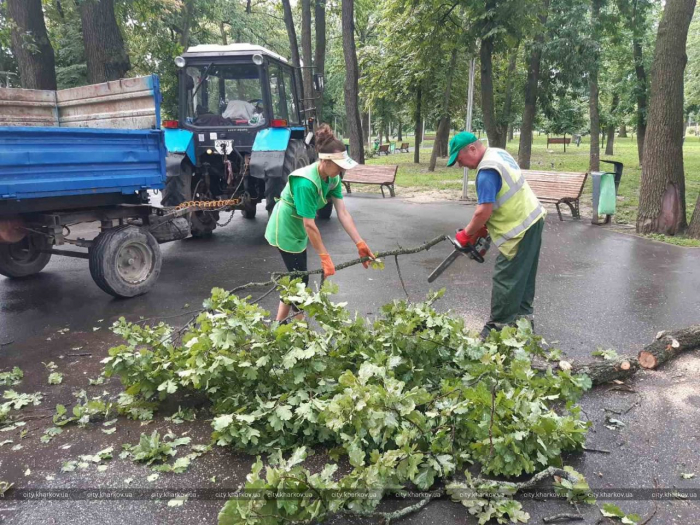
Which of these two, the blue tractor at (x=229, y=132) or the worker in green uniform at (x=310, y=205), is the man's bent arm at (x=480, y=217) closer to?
the worker in green uniform at (x=310, y=205)

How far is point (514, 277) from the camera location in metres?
4.35

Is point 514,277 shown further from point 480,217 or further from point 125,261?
point 125,261

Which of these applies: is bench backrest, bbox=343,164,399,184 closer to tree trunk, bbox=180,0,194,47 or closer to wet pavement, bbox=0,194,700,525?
wet pavement, bbox=0,194,700,525

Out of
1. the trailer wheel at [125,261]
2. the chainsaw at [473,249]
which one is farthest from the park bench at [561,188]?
the trailer wheel at [125,261]

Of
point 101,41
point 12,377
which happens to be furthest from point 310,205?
point 101,41

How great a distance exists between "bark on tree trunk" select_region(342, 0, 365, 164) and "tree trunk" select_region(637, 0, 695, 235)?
926cm

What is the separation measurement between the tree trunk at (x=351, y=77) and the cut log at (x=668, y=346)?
13255mm

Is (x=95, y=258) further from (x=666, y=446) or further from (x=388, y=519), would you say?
(x=666, y=446)

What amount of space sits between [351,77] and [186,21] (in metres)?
8.06

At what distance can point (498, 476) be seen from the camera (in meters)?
2.84

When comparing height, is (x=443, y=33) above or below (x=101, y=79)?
above

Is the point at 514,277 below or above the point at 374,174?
below

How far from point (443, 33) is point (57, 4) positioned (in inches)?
487

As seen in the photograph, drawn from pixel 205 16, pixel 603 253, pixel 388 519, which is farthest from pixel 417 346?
pixel 205 16
